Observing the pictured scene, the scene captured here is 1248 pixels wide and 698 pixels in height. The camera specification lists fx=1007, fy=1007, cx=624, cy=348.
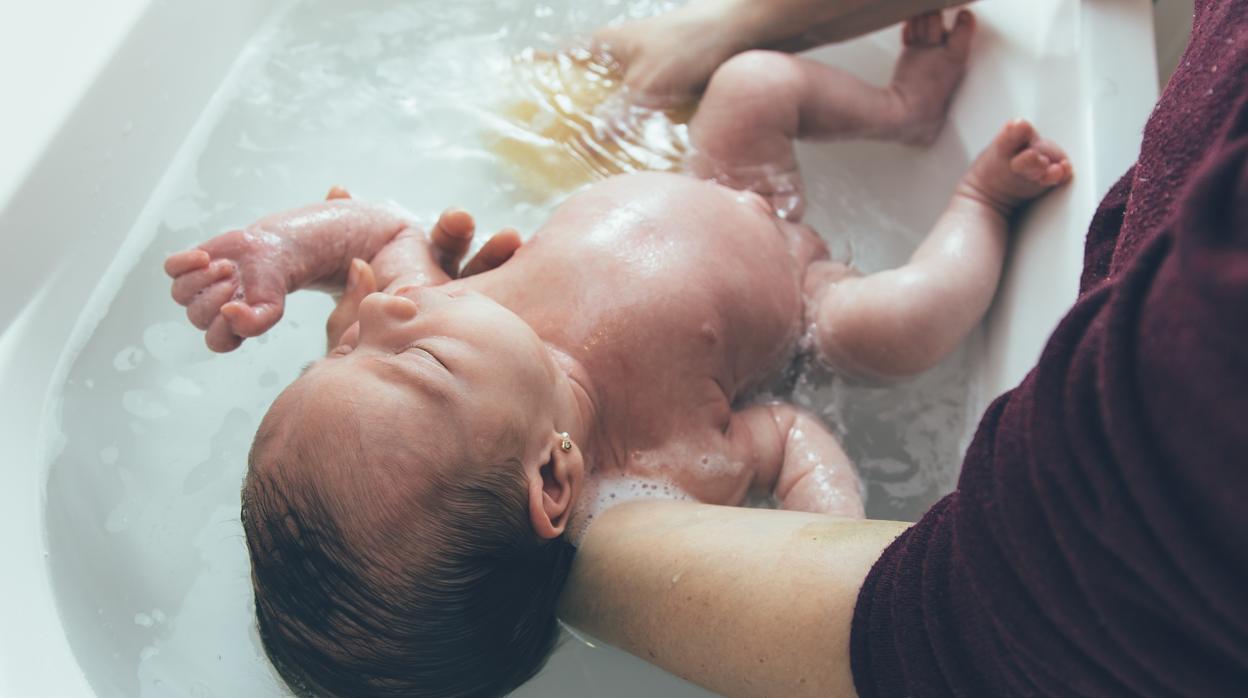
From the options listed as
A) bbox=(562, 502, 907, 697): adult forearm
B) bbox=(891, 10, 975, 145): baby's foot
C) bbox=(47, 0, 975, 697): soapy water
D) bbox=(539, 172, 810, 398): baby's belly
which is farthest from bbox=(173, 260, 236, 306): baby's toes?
bbox=(891, 10, 975, 145): baby's foot

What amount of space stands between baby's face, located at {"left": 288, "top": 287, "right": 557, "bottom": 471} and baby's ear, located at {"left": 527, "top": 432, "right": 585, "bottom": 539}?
0.09 ft

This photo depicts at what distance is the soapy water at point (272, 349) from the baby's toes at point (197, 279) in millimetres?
229

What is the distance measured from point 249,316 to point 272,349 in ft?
0.92

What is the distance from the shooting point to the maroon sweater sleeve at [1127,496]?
0.39 metres

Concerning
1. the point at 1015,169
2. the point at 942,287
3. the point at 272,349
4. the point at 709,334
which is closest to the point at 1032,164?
the point at 1015,169

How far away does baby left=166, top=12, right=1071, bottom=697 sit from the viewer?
801 millimetres

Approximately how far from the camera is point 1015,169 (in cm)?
112

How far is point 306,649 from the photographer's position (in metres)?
0.83

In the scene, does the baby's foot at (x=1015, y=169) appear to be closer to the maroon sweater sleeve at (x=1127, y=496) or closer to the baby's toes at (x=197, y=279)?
the maroon sweater sleeve at (x=1127, y=496)

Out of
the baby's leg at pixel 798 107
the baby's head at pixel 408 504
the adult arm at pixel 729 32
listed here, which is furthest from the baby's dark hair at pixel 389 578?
the adult arm at pixel 729 32

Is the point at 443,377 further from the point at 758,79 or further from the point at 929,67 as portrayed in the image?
the point at 929,67

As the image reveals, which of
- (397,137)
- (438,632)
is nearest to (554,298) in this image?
(438,632)

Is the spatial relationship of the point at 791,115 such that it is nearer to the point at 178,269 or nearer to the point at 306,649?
the point at 178,269

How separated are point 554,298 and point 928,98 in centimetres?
64
